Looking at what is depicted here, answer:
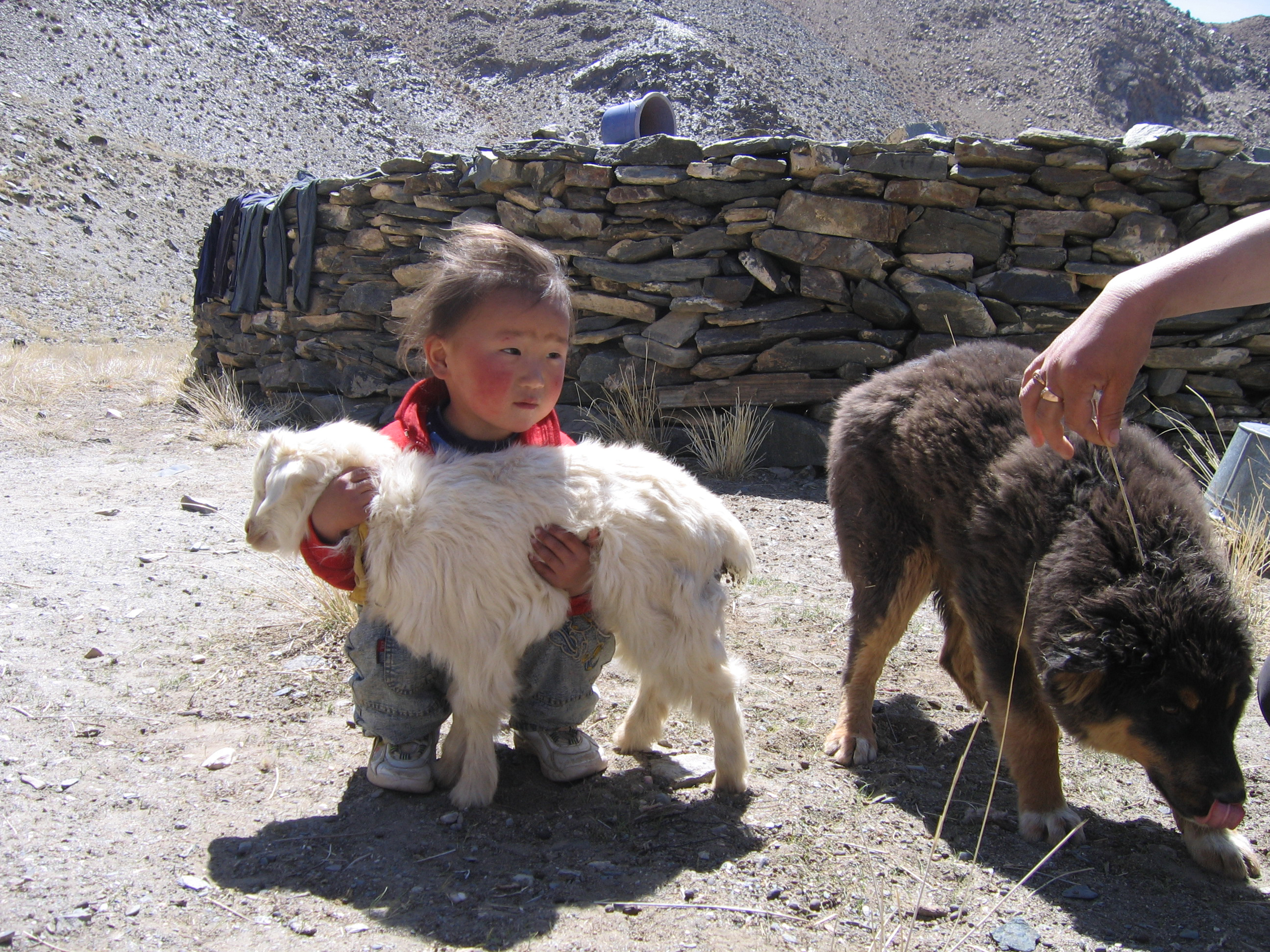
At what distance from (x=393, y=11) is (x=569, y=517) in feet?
126

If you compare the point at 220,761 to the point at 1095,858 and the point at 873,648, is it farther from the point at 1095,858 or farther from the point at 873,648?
the point at 1095,858

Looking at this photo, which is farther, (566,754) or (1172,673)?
(566,754)

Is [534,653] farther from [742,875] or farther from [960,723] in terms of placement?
[960,723]

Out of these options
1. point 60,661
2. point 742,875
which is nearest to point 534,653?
point 742,875

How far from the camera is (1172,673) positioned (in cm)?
217

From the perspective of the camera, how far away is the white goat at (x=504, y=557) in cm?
236

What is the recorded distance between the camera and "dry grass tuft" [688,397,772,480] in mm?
7004

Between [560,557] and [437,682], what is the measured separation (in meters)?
0.62

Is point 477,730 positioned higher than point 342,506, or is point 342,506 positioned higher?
point 342,506

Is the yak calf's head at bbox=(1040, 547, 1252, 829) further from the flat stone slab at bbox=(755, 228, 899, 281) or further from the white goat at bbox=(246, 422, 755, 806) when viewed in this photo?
the flat stone slab at bbox=(755, 228, 899, 281)

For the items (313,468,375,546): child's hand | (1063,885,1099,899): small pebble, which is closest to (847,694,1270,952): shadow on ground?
(1063,885,1099,899): small pebble

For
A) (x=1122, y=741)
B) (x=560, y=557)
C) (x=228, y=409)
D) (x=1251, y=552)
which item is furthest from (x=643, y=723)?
(x=228, y=409)

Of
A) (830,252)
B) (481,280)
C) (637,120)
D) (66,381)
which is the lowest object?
(66,381)

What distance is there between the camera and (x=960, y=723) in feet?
11.4
